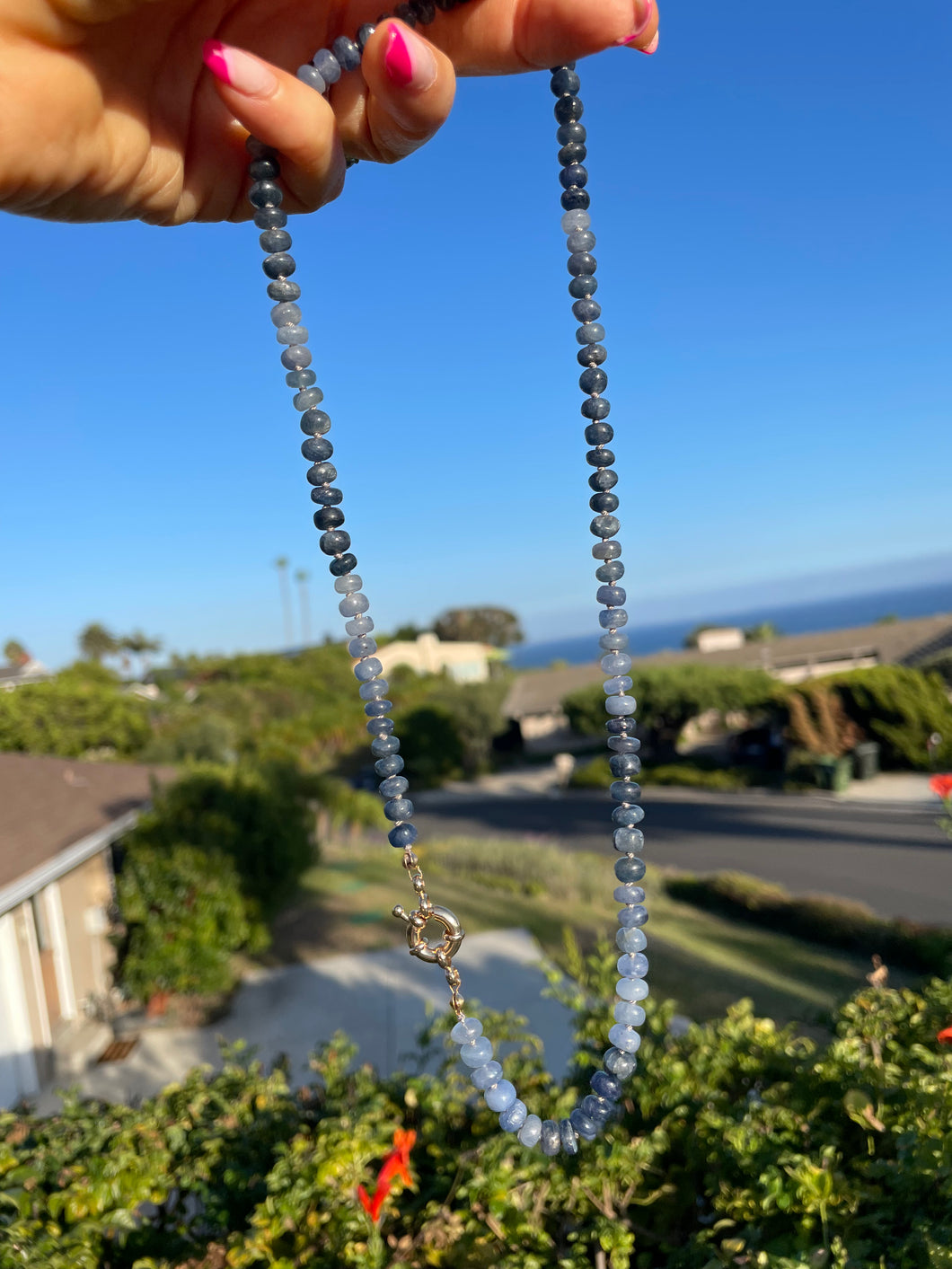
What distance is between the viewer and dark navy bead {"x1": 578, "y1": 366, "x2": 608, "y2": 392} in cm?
140

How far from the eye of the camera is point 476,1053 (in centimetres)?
147

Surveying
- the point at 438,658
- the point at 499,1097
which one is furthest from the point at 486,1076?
the point at 438,658

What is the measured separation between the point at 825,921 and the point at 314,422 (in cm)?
1159

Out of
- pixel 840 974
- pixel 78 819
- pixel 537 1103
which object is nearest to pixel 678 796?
pixel 840 974

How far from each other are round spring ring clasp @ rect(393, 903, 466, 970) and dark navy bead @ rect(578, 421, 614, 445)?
32.4 inches

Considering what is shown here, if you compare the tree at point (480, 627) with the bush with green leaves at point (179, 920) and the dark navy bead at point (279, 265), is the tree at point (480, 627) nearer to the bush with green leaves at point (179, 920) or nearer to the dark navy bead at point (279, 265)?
the bush with green leaves at point (179, 920)

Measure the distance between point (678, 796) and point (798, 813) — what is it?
14.8 feet

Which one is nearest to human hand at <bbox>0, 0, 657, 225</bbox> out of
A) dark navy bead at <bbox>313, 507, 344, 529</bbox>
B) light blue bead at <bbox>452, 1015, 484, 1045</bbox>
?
dark navy bead at <bbox>313, 507, 344, 529</bbox>

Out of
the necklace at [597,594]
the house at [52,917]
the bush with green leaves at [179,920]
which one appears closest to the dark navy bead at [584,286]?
the necklace at [597,594]

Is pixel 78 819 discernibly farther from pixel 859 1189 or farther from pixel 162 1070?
pixel 859 1189

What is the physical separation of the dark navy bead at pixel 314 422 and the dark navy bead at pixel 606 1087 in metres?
1.22

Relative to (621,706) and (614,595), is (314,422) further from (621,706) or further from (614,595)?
(621,706)

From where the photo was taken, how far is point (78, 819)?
9070 millimetres

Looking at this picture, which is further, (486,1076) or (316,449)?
(486,1076)
